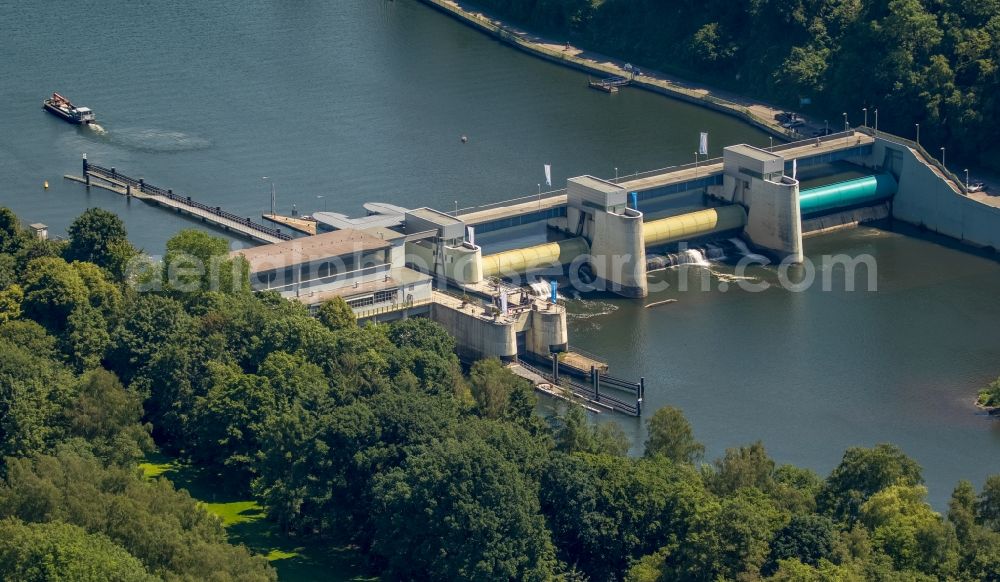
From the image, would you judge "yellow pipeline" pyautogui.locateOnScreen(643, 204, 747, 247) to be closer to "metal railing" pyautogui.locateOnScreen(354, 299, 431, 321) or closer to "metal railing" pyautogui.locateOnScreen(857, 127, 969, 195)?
"metal railing" pyautogui.locateOnScreen(857, 127, 969, 195)

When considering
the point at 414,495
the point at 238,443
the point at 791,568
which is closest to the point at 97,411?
the point at 238,443

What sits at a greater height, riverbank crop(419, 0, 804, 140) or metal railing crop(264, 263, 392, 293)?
riverbank crop(419, 0, 804, 140)

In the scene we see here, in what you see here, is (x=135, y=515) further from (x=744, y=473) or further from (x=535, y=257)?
(x=535, y=257)

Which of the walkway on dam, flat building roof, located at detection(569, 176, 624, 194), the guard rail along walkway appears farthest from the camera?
the guard rail along walkway

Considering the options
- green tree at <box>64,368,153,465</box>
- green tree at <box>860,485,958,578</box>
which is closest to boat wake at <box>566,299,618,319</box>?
green tree at <box>64,368,153,465</box>

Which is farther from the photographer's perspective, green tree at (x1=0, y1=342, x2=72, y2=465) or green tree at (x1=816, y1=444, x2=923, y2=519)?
green tree at (x1=0, y1=342, x2=72, y2=465)

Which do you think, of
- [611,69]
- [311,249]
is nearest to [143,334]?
[311,249]
